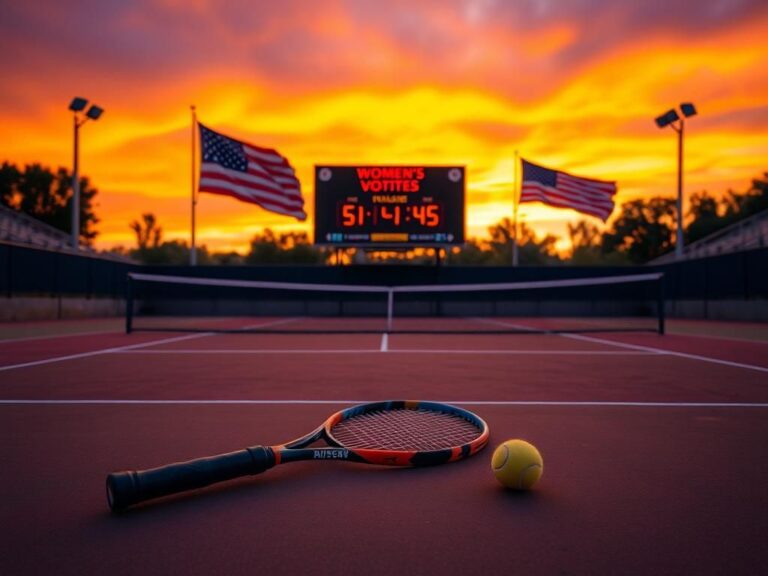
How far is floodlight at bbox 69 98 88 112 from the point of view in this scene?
21.0m

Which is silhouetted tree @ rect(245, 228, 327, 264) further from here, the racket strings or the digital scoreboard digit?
the racket strings

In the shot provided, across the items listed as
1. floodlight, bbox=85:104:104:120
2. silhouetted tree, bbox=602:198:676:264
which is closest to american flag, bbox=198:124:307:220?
floodlight, bbox=85:104:104:120

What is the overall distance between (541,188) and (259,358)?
728 inches

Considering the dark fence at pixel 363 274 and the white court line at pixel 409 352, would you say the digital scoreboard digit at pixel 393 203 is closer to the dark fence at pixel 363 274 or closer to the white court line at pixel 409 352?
the dark fence at pixel 363 274

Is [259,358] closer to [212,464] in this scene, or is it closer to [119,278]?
[212,464]

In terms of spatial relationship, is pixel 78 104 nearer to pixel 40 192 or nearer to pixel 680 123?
pixel 680 123

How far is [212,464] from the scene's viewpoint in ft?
7.36

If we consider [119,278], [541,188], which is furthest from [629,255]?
[119,278]

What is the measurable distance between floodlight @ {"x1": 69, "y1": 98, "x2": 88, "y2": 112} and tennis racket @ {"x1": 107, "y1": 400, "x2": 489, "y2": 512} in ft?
76.5

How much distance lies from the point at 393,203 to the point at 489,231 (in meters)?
62.2

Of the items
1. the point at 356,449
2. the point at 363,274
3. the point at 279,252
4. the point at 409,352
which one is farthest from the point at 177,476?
the point at 279,252

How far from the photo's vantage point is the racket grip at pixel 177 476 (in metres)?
2.05

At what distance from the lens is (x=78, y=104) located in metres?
21.1

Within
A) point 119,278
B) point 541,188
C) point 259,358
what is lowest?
point 259,358
